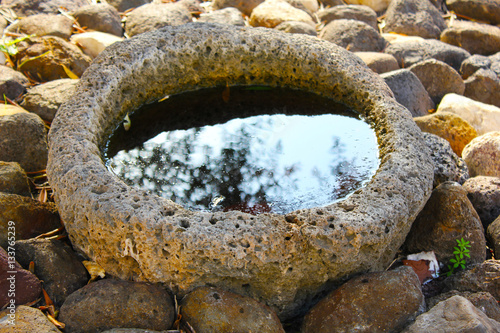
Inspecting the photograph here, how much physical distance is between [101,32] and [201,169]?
2531 mm

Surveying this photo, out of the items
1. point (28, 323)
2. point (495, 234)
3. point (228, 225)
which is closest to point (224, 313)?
point (228, 225)

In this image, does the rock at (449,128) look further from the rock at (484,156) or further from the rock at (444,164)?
the rock at (444,164)

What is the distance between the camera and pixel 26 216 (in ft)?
8.14

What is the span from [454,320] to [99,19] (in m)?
4.11

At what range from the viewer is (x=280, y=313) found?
2240 mm

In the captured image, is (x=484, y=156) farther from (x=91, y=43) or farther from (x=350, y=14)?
(x=91, y=43)

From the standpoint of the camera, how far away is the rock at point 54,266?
7.28 ft

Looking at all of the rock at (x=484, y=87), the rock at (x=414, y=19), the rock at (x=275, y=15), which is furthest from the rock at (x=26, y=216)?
the rock at (x=414, y=19)

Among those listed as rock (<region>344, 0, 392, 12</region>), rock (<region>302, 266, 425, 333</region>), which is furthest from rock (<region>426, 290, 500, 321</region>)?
rock (<region>344, 0, 392, 12</region>)

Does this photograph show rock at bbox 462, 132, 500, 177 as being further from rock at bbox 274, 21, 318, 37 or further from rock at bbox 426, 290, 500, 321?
rock at bbox 274, 21, 318, 37

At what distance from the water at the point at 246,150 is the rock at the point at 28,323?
83 cm

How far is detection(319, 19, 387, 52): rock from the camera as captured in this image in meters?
4.90

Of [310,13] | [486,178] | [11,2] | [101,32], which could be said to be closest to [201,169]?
[486,178]

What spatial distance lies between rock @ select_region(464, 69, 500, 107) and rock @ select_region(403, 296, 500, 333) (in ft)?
10.5
